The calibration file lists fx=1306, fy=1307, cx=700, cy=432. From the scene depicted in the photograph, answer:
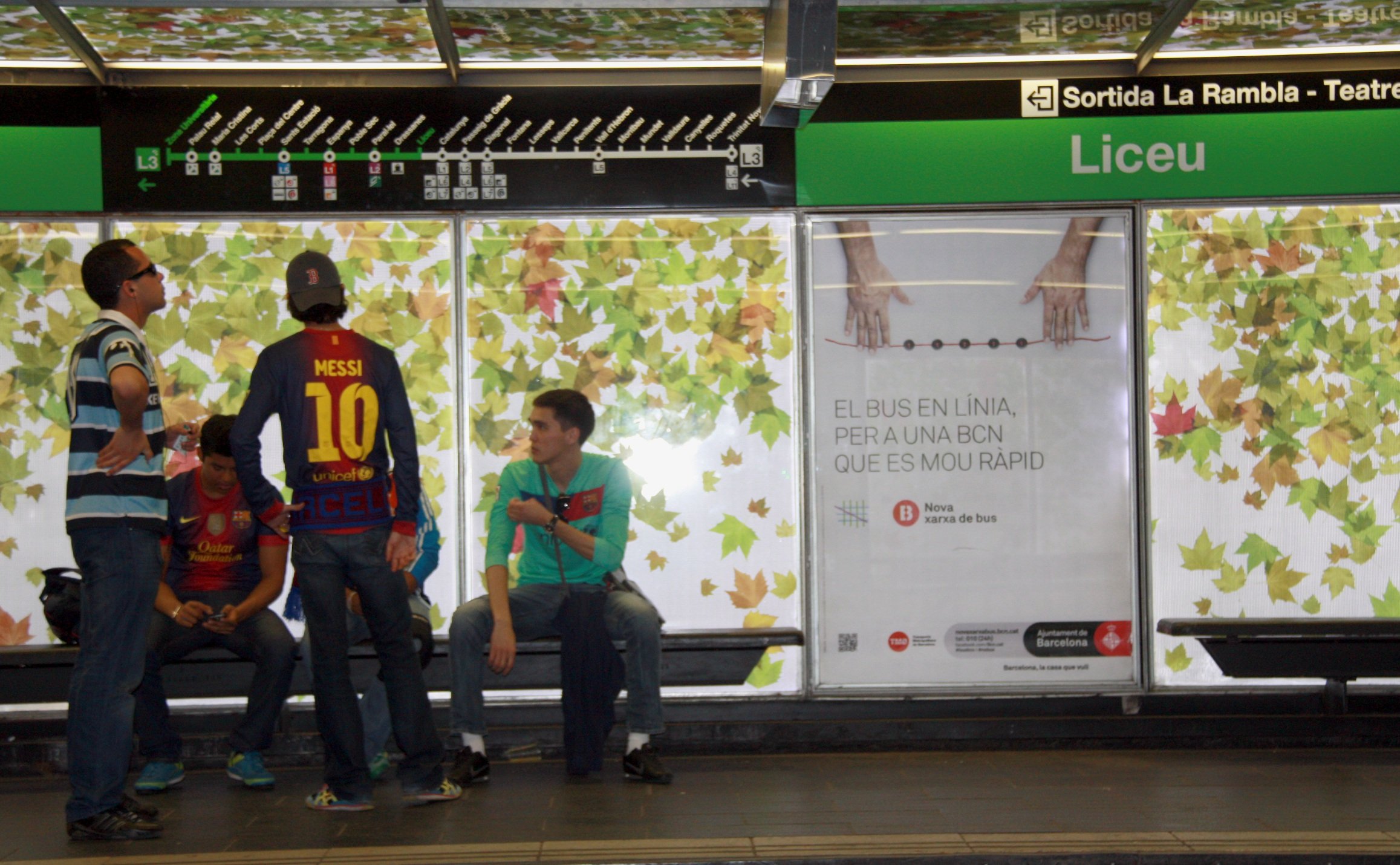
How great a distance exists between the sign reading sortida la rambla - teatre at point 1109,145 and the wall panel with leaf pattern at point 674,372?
1.59ft

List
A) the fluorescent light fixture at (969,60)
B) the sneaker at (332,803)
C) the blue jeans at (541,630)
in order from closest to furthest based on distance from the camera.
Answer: the sneaker at (332,803), the blue jeans at (541,630), the fluorescent light fixture at (969,60)

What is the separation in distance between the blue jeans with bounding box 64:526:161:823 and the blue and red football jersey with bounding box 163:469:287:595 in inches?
41.2

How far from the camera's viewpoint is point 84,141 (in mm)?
5812

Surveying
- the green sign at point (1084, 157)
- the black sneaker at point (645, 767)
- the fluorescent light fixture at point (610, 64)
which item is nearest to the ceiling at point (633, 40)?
the fluorescent light fixture at point (610, 64)

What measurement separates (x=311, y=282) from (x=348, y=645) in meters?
1.24

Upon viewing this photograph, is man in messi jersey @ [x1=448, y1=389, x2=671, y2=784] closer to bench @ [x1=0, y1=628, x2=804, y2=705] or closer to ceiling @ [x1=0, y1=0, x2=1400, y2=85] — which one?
bench @ [x1=0, y1=628, x2=804, y2=705]

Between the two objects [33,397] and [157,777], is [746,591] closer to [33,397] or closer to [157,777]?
[157,777]

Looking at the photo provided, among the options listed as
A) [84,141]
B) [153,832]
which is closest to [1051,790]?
[153,832]

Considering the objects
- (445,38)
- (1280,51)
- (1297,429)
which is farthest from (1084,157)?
(445,38)

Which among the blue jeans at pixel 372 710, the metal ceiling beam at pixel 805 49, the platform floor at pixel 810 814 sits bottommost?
the platform floor at pixel 810 814

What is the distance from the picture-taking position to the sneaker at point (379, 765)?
5.08m

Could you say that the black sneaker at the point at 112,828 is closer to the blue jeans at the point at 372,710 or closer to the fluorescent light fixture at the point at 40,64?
the blue jeans at the point at 372,710

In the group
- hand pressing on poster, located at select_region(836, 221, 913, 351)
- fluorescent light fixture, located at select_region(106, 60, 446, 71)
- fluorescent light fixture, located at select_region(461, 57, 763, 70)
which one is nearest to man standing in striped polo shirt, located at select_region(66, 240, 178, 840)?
fluorescent light fixture, located at select_region(106, 60, 446, 71)

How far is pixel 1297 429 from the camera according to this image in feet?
19.8
